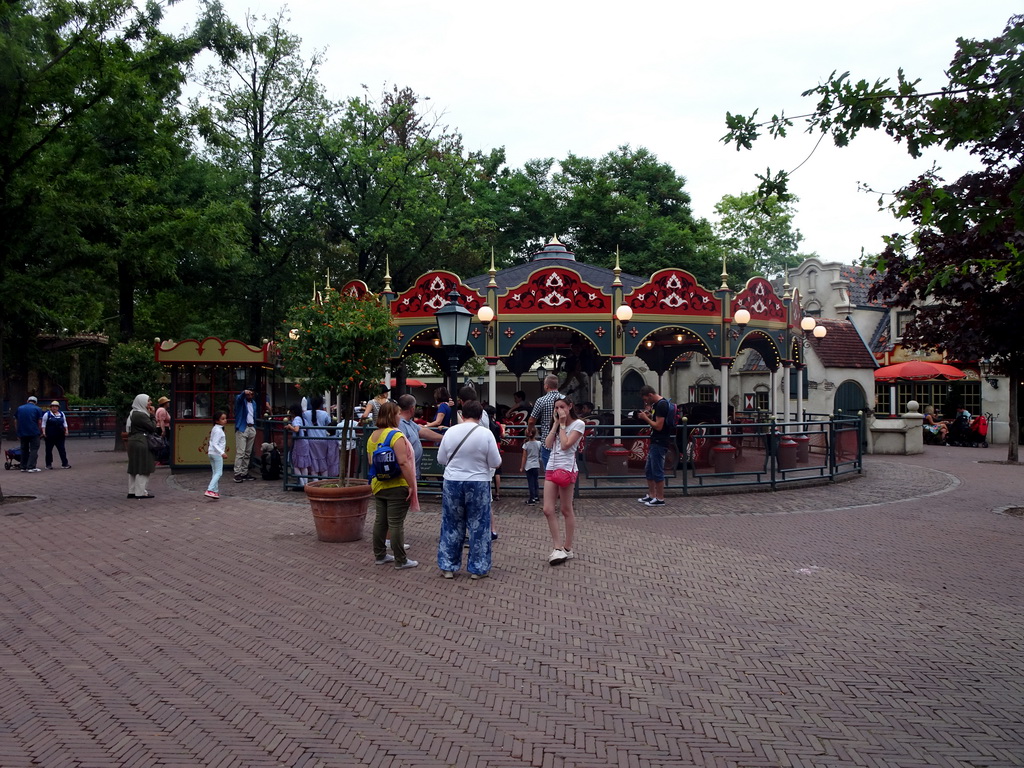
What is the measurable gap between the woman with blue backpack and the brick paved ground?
300mm

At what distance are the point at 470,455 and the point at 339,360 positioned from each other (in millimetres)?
→ 2542

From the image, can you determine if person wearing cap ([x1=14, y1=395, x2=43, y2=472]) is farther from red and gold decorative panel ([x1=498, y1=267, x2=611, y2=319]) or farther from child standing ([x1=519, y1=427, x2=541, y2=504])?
child standing ([x1=519, y1=427, x2=541, y2=504])

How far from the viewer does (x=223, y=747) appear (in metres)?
3.93

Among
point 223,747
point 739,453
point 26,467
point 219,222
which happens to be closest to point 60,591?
point 223,747

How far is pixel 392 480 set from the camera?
759 cm

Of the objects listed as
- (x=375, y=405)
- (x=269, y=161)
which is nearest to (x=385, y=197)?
(x=269, y=161)

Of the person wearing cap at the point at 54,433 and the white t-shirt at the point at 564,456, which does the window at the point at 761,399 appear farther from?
the white t-shirt at the point at 564,456

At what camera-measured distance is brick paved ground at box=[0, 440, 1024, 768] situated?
398 cm

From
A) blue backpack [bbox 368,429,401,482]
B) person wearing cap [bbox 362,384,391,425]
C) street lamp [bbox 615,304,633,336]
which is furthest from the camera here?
street lamp [bbox 615,304,633,336]

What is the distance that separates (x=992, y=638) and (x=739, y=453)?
24.1ft

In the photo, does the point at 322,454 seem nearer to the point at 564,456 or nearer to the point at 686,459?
the point at 686,459

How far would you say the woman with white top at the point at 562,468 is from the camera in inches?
307

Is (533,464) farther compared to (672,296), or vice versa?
(672,296)

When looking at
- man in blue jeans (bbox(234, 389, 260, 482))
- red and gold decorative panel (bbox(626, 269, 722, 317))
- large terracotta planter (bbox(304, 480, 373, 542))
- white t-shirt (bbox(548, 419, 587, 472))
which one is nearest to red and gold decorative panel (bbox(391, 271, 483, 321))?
red and gold decorative panel (bbox(626, 269, 722, 317))
